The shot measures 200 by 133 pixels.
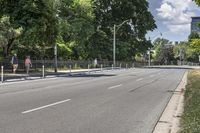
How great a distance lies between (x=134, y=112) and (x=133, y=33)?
7896 centimetres

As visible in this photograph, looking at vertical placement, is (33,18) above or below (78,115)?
above

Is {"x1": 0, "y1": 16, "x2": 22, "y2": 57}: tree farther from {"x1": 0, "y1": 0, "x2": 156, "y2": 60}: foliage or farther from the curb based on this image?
the curb

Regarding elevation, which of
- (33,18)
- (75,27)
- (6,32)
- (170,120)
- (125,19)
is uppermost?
(125,19)

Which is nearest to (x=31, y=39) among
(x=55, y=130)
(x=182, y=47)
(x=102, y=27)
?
(x=55, y=130)

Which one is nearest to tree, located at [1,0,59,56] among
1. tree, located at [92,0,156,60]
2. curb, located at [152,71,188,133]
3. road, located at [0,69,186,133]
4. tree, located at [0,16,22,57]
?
tree, located at [0,16,22,57]

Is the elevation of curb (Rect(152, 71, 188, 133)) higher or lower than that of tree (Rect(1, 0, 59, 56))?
lower

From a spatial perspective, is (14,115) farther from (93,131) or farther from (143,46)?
(143,46)

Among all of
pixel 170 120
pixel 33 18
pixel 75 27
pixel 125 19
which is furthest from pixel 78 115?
pixel 125 19

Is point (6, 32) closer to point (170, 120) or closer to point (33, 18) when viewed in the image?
point (33, 18)

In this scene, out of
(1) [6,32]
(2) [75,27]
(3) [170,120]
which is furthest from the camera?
(2) [75,27]

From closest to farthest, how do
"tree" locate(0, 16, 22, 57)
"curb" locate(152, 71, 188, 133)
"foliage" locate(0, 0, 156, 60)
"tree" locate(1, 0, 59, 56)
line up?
"curb" locate(152, 71, 188, 133) → "tree" locate(0, 16, 22, 57) → "tree" locate(1, 0, 59, 56) → "foliage" locate(0, 0, 156, 60)

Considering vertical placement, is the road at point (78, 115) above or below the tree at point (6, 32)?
below

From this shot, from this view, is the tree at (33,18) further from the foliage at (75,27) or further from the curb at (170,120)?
the curb at (170,120)

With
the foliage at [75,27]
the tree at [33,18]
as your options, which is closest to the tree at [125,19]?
the foliage at [75,27]
